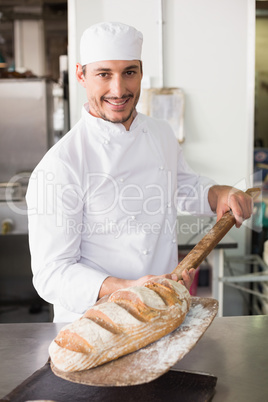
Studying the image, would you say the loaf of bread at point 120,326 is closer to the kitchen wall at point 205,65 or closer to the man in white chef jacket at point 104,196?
the man in white chef jacket at point 104,196

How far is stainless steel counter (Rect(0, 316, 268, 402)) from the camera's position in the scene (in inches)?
44.1

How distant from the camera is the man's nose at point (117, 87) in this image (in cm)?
147

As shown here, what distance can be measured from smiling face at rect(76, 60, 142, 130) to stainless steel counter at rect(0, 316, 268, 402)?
2.28 ft

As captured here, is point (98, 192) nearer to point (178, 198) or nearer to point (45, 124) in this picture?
point (178, 198)

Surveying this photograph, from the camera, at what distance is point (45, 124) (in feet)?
12.3

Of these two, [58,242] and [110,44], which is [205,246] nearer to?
[58,242]

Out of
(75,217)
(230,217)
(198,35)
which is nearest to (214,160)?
(198,35)

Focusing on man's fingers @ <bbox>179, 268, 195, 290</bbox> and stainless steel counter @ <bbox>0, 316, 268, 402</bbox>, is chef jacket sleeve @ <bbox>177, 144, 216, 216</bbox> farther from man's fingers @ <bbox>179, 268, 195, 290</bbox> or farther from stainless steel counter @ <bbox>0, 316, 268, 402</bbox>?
man's fingers @ <bbox>179, 268, 195, 290</bbox>

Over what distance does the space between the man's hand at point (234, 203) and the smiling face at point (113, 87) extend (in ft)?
1.52

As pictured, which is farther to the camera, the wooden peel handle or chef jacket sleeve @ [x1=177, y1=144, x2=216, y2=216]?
chef jacket sleeve @ [x1=177, y1=144, x2=216, y2=216]

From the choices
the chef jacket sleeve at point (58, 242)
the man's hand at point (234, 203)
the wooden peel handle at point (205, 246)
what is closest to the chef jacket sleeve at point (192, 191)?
the man's hand at point (234, 203)

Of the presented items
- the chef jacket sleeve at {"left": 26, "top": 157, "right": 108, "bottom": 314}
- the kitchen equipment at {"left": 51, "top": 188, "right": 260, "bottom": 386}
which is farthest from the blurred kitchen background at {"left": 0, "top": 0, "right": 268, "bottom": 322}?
the kitchen equipment at {"left": 51, "top": 188, "right": 260, "bottom": 386}

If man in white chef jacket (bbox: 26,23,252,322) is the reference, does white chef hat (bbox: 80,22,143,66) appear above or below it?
above

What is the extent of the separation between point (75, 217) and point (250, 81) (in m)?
2.29
